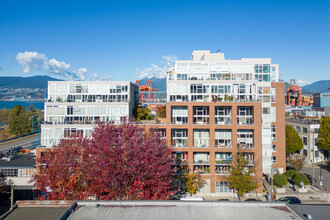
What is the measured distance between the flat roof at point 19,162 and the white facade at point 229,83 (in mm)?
23748

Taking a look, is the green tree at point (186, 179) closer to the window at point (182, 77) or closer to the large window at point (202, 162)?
the large window at point (202, 162)

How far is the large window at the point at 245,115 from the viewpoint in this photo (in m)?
37.0

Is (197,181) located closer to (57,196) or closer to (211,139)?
(211,139)

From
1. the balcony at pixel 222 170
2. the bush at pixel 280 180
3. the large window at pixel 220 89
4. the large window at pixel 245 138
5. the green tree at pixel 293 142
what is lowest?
the bush at pixel 280 180

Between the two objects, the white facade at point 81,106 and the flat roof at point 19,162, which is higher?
the white facade at point 81,106

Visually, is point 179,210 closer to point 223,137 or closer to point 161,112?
point 223,137

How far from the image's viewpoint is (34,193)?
33625 mm

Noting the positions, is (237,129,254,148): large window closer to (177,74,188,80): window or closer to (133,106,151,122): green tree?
(177,74,188,80): window

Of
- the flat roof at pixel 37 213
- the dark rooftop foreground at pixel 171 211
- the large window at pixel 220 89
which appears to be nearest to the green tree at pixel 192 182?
the large window at pixel 220 89

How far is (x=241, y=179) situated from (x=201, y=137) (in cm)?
868

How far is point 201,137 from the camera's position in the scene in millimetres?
37969

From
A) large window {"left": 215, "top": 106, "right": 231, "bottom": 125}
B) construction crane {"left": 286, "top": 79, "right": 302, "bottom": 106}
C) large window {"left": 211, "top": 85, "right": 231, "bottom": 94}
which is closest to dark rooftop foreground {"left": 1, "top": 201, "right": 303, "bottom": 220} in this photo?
large window {"left": 215, "top": 106, "right": 231, "bottom": 125}

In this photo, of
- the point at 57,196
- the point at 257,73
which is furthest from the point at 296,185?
the point at 57,196

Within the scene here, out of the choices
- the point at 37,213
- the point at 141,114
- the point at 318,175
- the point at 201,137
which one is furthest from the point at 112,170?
the point at 318,175
